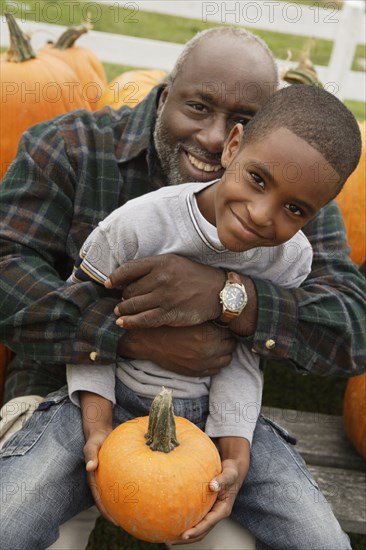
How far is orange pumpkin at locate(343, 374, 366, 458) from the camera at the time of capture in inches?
103

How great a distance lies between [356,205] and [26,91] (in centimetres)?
145

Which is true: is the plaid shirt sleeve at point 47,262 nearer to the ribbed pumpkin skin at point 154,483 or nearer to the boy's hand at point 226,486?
the ribbed pumpkin skin at point 154,483

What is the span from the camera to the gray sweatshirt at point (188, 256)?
1875 millimetres

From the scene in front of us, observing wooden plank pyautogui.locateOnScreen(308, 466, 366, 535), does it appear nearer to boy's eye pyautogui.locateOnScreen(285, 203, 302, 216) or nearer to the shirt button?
the shirt button

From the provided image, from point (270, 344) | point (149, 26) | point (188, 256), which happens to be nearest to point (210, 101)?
point (188, 256)

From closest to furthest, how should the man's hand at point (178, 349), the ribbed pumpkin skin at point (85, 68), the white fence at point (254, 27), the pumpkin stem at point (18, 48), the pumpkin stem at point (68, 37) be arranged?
1. the man's hand at point (178, 349)
2. the pumpkin stem at point (18, 48)
3. the ribbed pumpkin skin at point (85, 68)
4. the pumpkin stem at point (68, 37)
5. the white fence at point (254, 27)

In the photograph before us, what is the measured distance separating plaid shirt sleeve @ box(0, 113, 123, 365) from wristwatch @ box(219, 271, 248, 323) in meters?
0.29

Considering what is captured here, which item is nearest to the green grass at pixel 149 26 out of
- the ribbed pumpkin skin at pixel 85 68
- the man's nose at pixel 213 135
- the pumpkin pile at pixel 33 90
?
the ribbed pumpkin skin at pixel 85 68

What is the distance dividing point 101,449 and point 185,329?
1.36 feet

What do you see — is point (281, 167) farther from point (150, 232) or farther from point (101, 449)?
point (101, 449)

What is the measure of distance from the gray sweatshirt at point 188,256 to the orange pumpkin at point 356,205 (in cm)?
107

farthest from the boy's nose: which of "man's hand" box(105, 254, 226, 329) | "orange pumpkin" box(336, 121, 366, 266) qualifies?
Answer: "orange pumpkin" box(336, 121, 366, 266)

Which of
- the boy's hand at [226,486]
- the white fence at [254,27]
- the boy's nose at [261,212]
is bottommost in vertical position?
the white fence at [254,27]

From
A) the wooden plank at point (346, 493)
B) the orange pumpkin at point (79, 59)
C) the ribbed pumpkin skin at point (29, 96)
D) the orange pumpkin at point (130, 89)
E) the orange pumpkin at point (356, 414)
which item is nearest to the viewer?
the wooden plank at point (346, 493)
